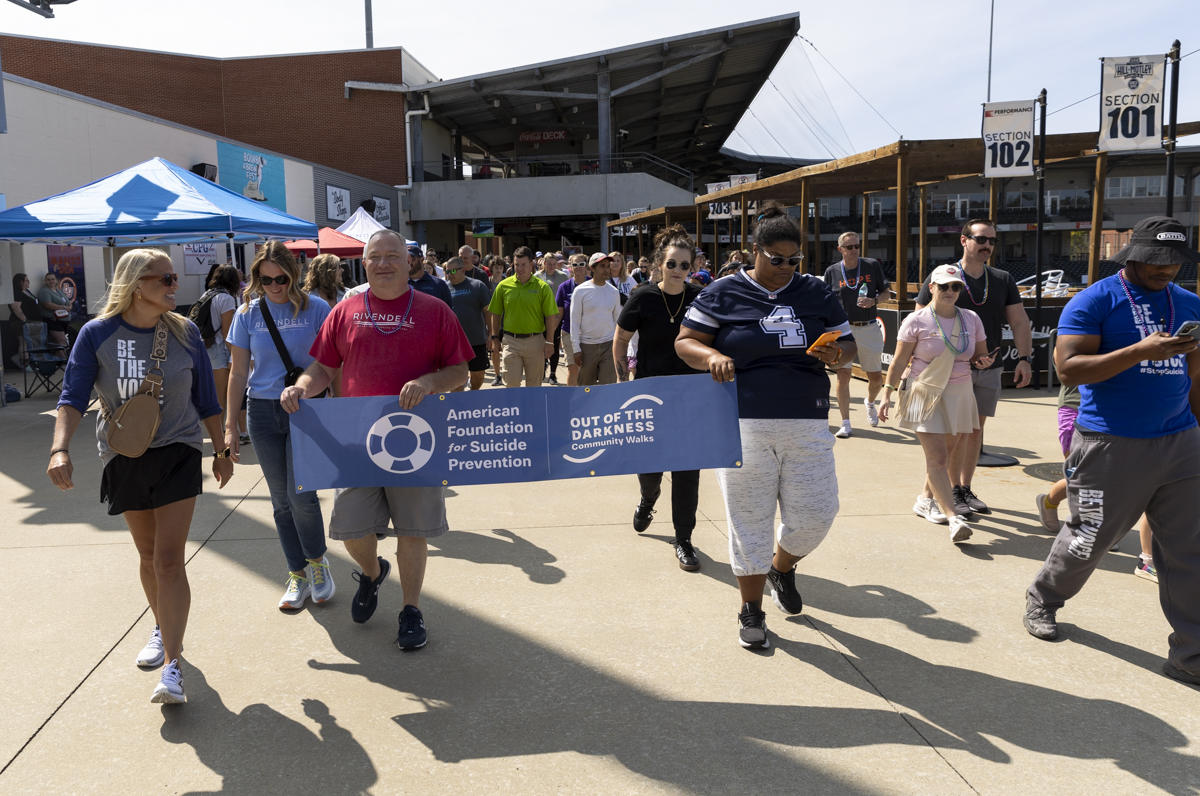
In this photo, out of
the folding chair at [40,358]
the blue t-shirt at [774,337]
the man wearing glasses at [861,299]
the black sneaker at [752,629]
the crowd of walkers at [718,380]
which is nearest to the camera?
the crowd of walkers at [718,380]

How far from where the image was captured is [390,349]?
3.95 meters

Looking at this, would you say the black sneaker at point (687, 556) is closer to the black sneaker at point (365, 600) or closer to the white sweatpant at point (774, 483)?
the white sweatpant at point (774, 483)

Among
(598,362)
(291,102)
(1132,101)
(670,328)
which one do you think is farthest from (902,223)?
(291,102)

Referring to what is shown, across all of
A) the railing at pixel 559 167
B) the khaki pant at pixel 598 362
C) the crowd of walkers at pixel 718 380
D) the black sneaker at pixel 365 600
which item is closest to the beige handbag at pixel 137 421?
the crowd of walkers at pixel 718 380

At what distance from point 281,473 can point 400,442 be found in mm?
1037

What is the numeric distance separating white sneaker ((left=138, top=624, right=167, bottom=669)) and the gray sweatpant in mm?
4066

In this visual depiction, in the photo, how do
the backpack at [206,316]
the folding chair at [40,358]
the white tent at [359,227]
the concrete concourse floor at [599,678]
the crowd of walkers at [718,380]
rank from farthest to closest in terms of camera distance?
the white tent at [359,227], the folding chair at [40,358], the backpack at [206,316], the crowd of walkers at [718,380], the concrete concourse floor at [599,678]

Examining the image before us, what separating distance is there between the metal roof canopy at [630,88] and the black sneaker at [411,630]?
32.3m

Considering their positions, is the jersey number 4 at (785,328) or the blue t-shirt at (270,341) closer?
the jersey number 4 at (785,328)

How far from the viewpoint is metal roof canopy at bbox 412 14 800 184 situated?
111 ft

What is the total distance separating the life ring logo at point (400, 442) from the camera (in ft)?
12.9

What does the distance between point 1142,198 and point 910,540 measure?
208ft

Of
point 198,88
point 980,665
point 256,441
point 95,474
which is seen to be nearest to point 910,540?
point 980,665

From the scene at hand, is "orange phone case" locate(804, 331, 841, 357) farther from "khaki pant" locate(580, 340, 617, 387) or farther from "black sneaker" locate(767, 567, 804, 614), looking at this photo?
"khaki pant" locate(580, 340, 617, 387)
